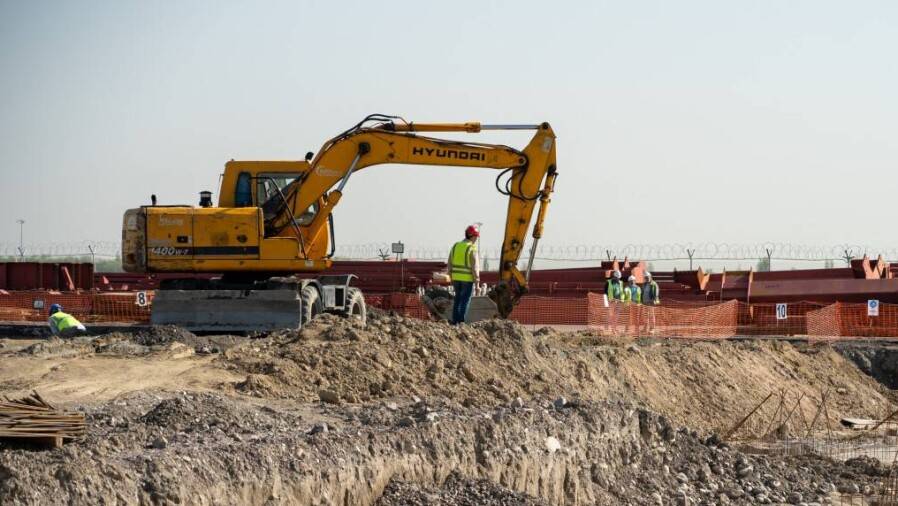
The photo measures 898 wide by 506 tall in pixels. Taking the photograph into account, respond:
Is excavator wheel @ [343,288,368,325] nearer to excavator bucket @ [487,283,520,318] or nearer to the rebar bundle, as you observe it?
excavator bucket @ [487,283,520,318]

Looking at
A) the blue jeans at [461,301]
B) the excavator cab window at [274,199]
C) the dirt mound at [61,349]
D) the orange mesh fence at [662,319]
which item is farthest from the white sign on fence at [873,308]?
the dirt mound at [61,349]

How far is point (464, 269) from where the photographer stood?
18.3 m

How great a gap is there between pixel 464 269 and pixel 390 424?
24.8 ft

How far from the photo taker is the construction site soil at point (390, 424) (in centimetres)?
878

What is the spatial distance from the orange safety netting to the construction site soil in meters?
7.67

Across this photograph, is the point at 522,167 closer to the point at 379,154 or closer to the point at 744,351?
the point at 379,154

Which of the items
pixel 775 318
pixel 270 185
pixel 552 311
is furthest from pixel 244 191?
pixel 775 318

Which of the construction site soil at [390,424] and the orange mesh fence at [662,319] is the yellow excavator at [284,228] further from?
the orange mesh fence at [662,319]

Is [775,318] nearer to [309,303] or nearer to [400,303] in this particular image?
[400,303]

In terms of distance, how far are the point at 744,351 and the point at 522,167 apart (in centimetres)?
520

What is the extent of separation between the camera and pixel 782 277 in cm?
3225

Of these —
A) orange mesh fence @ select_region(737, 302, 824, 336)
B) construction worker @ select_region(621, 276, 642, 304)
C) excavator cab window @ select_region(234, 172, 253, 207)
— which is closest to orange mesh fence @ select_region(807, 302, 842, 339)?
orange mesh fence @ select_region(737, 302, 824, 336)

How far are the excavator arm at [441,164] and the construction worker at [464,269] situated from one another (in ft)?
5.49

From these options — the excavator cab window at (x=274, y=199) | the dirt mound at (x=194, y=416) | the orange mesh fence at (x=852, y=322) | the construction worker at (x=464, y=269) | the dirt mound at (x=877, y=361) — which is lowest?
the dirt mound at (x=877, y=361)
